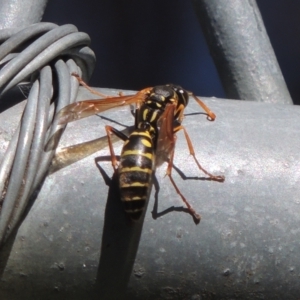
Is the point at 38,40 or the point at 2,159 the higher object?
the point at 38,40

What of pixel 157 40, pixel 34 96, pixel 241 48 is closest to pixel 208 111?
pixel 34 96

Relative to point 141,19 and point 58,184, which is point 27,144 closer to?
point 58,184

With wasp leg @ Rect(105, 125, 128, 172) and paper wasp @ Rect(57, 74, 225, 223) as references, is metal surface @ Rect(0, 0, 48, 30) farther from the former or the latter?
wasp leg @ Rect(105, 125, 128, 172)

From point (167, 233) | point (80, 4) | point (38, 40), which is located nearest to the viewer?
point (167, 233)

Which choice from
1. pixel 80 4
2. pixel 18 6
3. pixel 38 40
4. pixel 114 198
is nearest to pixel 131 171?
pixel 114 198

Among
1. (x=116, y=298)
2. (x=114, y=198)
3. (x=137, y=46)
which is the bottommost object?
(x=116, y=298)

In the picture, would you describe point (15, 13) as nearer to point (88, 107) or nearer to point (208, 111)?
point (88, 107)

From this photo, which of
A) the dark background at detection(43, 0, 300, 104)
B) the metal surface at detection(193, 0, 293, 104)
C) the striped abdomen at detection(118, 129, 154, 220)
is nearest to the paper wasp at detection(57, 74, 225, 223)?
the striped abdomen at detection(118, 129, 154, 220)
